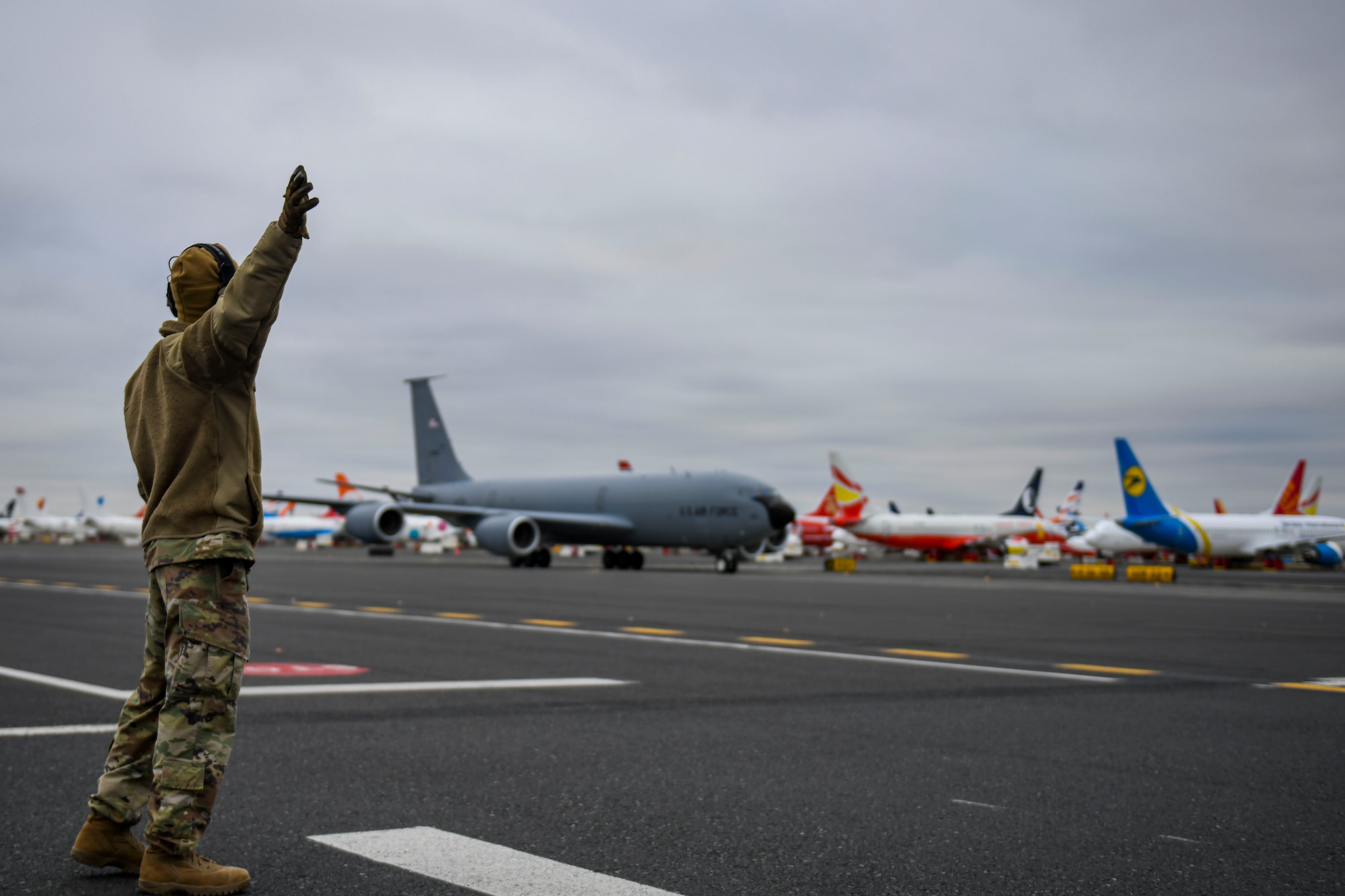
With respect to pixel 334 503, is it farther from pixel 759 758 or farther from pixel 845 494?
pixel 759 758

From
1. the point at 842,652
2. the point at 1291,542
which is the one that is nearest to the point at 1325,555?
the point at 1291,542

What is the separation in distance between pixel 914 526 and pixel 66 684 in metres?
54.4

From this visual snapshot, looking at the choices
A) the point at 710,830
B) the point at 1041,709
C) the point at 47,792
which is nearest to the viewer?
the point at 710,830

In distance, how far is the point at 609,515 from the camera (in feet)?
121

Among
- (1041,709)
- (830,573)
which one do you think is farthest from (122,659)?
(830,573)

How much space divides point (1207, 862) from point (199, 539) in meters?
3.15

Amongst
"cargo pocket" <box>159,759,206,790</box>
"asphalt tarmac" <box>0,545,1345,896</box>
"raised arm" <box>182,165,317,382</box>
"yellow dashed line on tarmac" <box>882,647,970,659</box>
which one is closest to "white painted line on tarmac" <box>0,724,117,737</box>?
"asphalt tarmac" <box>0,545,1345,896</box>

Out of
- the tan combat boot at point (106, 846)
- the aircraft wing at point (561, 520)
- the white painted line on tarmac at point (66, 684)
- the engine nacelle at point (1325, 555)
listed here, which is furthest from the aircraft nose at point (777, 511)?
the tan combat boot at point (106, 846)

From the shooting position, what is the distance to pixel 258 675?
7.90 meters

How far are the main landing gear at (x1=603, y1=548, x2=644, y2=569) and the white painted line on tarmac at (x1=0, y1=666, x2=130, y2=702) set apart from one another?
2997 cm

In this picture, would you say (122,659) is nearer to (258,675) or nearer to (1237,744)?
(258,675)

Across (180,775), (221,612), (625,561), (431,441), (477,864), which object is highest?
(431,441)

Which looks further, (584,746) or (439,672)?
(439,672)

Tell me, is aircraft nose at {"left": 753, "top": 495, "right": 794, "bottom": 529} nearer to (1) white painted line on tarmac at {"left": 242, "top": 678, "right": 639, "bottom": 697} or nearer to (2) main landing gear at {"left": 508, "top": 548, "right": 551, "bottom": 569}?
(2) main landing gear at {"left": 508, "top": 548, "right": 551, "bottom": 569}
